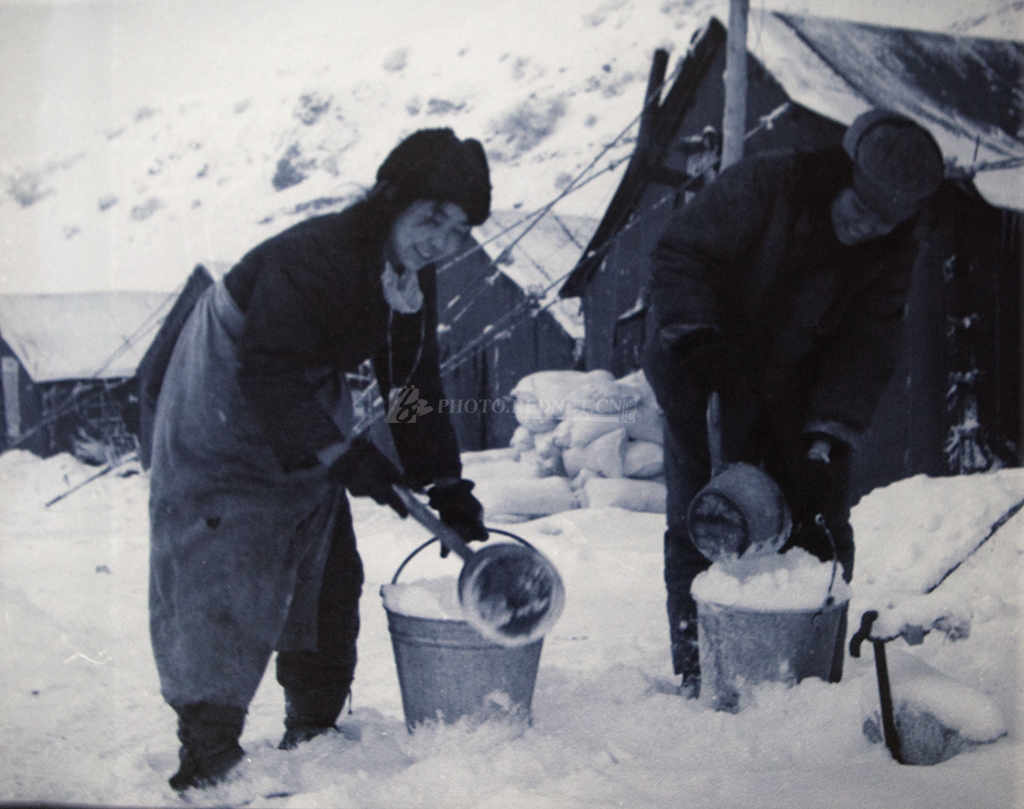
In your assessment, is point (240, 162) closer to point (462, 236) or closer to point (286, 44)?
point (286, 44)

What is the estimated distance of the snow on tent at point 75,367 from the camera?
227cm

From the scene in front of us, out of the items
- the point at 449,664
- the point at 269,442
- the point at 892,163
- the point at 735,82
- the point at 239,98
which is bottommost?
the point at 449,664

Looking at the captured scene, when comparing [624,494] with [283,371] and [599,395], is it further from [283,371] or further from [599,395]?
[283,371]

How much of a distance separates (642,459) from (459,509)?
6.23ft

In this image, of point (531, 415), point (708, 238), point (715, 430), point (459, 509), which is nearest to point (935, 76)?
point (708, 238)

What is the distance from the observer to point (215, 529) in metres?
1.56

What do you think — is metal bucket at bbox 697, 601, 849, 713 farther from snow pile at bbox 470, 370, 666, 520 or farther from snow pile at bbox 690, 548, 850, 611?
snow pile at bbox 470, 370, 666, 520

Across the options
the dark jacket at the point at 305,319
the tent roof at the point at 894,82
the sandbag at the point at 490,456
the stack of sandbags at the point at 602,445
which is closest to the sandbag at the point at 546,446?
the stack of sandbags at the point at 602,445

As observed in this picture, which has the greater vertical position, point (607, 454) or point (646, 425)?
point (646, 425)

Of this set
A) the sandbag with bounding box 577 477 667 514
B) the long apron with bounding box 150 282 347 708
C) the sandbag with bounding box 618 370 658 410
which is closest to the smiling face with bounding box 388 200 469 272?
the long apron with bounding box 150 282 347 708

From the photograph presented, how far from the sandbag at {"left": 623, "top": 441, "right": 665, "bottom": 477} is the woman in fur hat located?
203cm

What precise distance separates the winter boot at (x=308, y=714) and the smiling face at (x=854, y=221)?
153 centimetres

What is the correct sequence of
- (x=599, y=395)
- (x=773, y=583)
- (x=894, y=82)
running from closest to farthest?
(x=773, y=583) < (x=894, y=82) < (x=599, y=395)

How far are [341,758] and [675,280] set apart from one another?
1.25m
